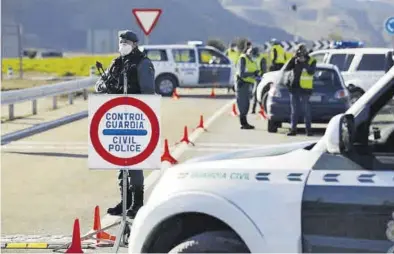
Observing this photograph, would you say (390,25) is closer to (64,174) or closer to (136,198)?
(64,174)

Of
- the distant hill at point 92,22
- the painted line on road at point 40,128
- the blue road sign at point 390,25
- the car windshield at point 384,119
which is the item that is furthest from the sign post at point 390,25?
the distant hill at point 92,22

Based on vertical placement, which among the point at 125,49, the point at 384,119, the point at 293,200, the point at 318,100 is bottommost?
the point at 318,100

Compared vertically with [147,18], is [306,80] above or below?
below

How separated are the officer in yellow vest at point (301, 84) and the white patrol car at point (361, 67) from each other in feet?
15.7

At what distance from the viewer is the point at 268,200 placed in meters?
4.80

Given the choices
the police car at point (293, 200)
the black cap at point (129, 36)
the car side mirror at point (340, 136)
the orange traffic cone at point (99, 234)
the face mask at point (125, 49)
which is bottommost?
the orange traffic cone at point (99, 234)

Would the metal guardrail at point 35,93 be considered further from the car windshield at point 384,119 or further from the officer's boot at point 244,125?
the car windshield at point 384,119

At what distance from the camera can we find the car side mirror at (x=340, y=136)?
4.81 metres

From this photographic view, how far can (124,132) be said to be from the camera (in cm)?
747

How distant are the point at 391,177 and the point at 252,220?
77 cm

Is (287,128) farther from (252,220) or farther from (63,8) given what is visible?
(63,8)

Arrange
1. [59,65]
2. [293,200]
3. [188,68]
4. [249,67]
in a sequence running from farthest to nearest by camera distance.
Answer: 1. [59,65]
2. [188,68]
3. [249,67]
4. [293,200]

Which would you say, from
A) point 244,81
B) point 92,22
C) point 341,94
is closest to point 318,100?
point 341,94

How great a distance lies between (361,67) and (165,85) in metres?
9.74
